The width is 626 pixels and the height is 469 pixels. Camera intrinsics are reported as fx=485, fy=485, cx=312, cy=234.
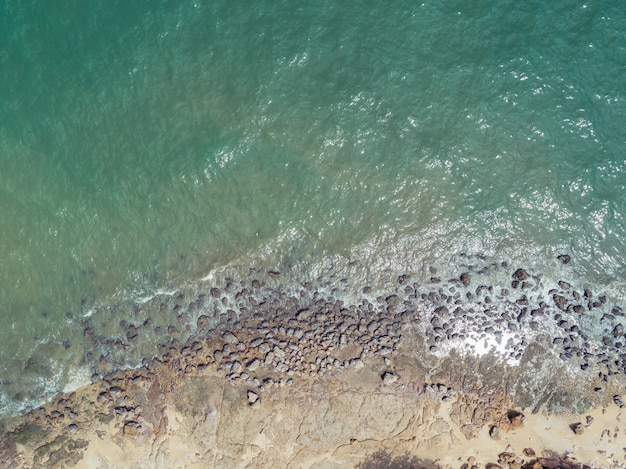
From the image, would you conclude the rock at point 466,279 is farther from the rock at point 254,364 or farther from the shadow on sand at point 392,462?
the rock at point 254,364

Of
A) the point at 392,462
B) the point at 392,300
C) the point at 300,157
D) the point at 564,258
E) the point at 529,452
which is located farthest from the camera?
the point at 300,157

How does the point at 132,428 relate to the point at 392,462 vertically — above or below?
above

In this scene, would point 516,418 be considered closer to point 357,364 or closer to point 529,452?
point 529,452

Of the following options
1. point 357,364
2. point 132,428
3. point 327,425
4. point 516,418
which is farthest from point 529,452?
point 132,428

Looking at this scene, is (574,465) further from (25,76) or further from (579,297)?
(25,76)

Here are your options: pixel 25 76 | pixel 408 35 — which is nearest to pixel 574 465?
pixel 408 35

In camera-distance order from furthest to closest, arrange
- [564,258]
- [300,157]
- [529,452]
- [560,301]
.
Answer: [300,157] < [564,258] < [560,301] < [529,452]

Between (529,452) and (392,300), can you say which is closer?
(529,452)

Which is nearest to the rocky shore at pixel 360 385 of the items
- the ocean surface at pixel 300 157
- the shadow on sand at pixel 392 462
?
the shadow on sand at pixel 392 462
